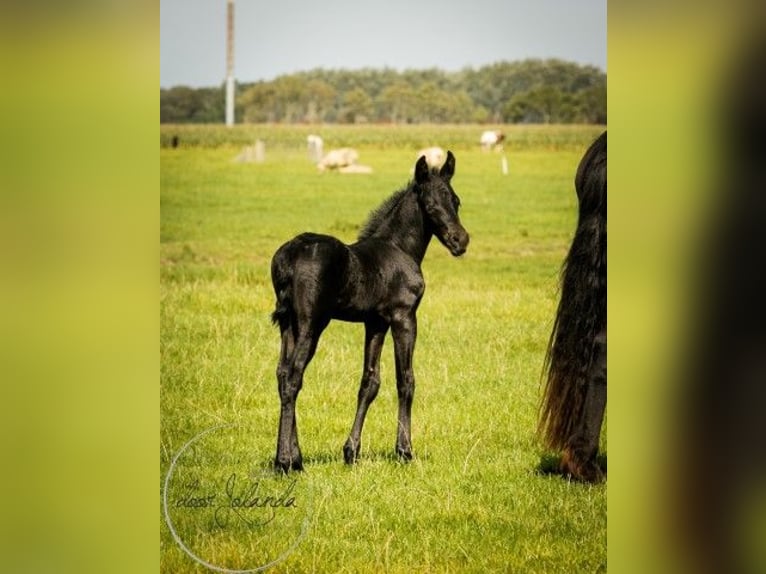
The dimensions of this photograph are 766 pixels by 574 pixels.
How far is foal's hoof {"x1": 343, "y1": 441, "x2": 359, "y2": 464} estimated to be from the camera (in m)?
4.97

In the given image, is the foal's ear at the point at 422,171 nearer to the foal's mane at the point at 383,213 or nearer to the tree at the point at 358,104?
the foal's mane at the point at 383,213

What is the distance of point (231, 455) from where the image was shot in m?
4.96

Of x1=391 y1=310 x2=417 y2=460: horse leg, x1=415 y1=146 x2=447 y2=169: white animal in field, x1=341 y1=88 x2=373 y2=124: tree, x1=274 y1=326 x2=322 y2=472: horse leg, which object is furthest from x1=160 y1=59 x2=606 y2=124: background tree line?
x1=274 y1=326 x2=322 y2=472: horse leg

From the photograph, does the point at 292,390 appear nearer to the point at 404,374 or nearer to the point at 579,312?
the point at 404,374

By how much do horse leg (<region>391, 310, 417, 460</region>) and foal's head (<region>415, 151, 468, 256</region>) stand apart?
0.34 metres

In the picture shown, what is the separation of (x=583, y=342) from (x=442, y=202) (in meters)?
0.82

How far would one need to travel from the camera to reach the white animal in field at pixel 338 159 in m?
5.55

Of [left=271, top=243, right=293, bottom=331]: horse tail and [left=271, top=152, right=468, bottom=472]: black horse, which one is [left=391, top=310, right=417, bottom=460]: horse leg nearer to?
[left=271, top=152, right=468, bottom=472]: black horse
